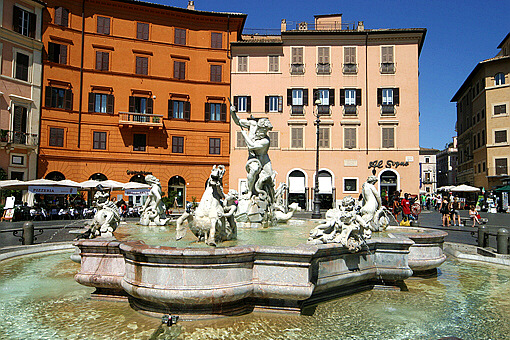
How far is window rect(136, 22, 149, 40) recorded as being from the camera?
1399 inches

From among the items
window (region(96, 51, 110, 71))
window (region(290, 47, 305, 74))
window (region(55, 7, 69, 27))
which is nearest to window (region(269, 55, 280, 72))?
window (region(290, 47, 305, 74))

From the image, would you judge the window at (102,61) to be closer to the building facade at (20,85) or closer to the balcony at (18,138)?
the building facade at (20,85)

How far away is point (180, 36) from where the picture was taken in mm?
36562

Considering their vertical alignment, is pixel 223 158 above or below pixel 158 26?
below

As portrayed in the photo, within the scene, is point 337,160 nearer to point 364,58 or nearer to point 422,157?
point 364,58

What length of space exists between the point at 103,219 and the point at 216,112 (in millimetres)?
30239

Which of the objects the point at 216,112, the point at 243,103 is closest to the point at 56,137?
the point at 216,112

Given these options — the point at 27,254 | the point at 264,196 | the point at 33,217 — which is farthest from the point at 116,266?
the point at 33,217

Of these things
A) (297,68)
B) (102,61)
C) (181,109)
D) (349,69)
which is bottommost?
(181,109)

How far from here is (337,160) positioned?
118 ft

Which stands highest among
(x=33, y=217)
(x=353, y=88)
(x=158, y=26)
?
(x=158, y=26)

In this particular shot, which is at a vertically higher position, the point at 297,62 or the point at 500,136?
the point at 297,62

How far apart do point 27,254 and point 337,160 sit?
1147 inches

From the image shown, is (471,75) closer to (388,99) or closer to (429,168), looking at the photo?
(388,99)
